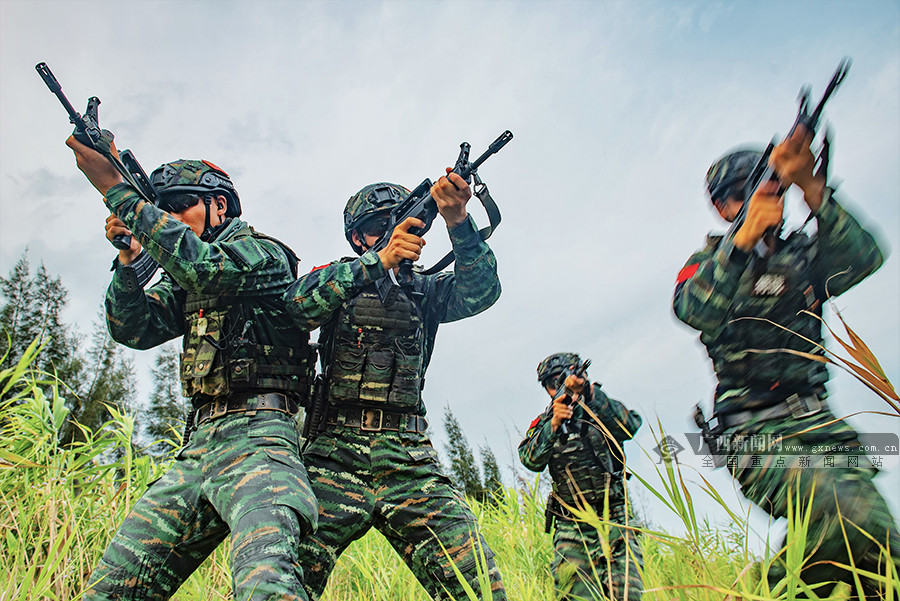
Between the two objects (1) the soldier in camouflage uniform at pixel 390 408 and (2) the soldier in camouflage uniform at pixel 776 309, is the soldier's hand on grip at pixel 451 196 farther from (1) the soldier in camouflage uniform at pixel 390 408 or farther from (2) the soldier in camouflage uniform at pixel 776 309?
(2) the soldier in camouflage uniform at pixel 776 309

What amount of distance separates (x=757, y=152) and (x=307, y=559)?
94.8 inches

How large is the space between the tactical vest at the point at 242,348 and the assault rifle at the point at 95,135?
1.56 ft

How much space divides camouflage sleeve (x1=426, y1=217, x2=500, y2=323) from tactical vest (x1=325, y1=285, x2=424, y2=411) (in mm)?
276

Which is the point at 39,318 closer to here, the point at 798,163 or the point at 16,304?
the point at 16,304

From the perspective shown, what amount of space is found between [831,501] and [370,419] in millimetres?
1714

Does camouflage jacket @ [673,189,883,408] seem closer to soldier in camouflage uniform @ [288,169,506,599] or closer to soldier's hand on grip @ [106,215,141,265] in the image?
soldier in camouflage uniform @ [288,169,506,599]

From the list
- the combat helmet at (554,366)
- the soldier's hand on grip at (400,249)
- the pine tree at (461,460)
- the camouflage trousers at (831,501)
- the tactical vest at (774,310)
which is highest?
the pine tree at (461,460)

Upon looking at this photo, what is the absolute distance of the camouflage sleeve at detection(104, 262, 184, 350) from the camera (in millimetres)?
2670

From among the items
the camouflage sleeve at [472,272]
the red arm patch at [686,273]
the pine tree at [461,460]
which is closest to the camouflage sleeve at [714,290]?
the red arm patch at [686,273]

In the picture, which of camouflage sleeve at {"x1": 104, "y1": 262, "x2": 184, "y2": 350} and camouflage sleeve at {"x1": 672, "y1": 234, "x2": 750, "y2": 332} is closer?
camouflage sleeve at {"x1": 672, "y1": 234, "x2": 750, "y2": 332}

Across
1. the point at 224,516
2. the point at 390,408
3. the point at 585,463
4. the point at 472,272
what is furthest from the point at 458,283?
the point at 585,463

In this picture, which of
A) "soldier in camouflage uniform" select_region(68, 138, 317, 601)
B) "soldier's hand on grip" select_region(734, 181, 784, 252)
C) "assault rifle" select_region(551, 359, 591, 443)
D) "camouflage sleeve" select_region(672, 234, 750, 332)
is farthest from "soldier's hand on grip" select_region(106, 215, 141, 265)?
"assault rifle" select_region(551, 359, 591, 443)

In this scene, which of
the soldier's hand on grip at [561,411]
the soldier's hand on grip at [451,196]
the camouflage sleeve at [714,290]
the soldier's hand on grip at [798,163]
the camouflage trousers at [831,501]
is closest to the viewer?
the camouflage trousers at [831,501]

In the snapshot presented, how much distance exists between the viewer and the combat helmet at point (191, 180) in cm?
282
